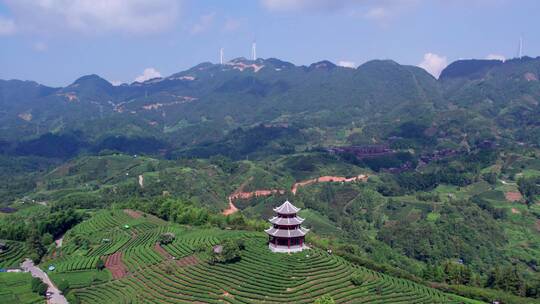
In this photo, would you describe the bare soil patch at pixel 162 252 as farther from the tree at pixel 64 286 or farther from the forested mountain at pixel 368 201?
the forested mountain at pixel 368 201

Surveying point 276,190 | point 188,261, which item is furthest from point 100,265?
point 276,190

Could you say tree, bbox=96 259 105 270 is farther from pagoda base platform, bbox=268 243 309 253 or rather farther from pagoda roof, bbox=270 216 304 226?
pagoda roof, bbox=270 216 304 226

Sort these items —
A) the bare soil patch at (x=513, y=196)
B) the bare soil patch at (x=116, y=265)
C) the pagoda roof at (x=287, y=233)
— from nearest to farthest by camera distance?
the pagoda roof at (x=287, y=233)
the bare soil patch at (x=116, y=265)
the bare soil patch at (x=513, y=196)

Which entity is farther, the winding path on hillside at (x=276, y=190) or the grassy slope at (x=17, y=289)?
the winding path on hillside at (x=276, y=190)

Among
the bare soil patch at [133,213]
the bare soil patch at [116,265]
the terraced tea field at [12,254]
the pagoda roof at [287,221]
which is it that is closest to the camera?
the pagoda roof at [287,221]

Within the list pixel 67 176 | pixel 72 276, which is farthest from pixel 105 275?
pixel 67 176

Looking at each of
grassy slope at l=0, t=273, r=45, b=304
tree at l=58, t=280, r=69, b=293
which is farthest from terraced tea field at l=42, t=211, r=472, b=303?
grassy slope at l=0, t=273, r=45, b=304

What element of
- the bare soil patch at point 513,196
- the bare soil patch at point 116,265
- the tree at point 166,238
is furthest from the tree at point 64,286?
the bare soil patch at point 513,196
